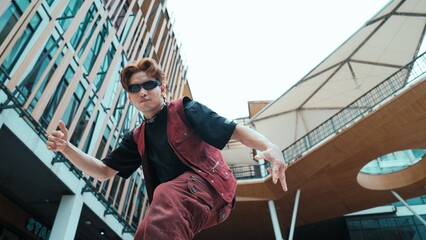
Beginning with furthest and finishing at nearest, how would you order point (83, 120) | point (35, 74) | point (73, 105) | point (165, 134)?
point (83, 120), point (73, 105), point (35, 74), point (165, 134)

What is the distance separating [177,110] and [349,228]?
25.3 m

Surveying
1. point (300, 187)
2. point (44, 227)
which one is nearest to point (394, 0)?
point (300, 187)

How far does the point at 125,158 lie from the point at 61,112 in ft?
31.5

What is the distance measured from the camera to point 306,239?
2575cm

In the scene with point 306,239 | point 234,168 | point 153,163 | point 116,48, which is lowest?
point 153,163

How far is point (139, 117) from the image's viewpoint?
1994 cm

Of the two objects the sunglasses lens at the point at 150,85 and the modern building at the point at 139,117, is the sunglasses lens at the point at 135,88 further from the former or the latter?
the modern building at the point at 139,117

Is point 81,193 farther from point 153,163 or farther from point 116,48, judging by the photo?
point 153,163

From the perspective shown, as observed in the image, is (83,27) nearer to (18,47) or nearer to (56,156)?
(18,47)

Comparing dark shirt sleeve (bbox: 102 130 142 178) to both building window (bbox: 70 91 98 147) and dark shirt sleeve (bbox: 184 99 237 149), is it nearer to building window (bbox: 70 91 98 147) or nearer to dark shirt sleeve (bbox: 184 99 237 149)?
dark shirt sleeve (bbox: 184 99 237 149)

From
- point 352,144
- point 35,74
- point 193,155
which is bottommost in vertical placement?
point 193,155

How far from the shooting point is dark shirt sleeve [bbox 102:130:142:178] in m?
2.71

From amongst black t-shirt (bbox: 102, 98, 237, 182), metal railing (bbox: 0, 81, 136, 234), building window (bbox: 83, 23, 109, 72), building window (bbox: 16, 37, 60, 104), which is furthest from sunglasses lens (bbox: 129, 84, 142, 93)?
building window (bbox: 83, 23, 109, 72)

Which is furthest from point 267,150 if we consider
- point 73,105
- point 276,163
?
point 73,105
